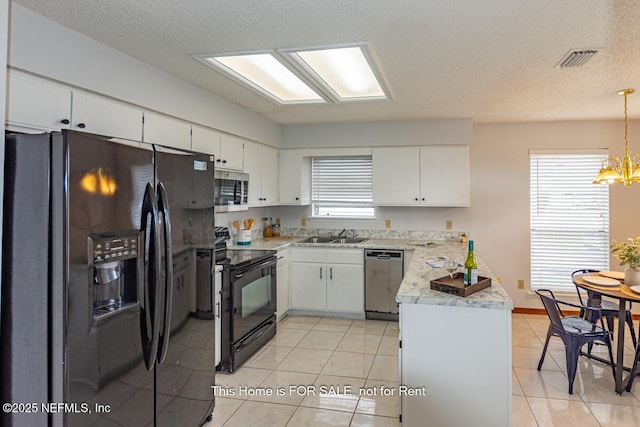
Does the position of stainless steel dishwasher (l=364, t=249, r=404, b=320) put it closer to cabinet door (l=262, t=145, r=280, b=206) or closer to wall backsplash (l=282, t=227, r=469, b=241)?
wall backsplash (l=282, t=227, r=469, b=241)

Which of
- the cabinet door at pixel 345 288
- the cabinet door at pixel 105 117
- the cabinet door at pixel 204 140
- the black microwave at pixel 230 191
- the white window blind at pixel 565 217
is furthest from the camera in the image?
the white window blind at pixel 565 217

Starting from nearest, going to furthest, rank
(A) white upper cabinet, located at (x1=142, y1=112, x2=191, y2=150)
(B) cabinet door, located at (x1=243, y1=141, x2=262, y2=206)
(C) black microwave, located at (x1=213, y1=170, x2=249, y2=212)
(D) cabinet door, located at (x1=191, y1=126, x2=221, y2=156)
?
(A) white upper cabinet, located at (x1=142, y1=112, x2=191, y2=150) < (D) cabinet door, located at (x1=191, y1=126, x2=221, y2=156) < (C) black microwave, located at (x1=213, y1=170, x2=249, y2=212) < (B) cabinet door, located at (x1=243, y1=141, x2=262, y2=206)

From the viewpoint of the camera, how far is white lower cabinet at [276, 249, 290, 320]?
4.48 m

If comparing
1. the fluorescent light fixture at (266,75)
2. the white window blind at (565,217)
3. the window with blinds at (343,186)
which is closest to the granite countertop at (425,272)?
the window with blinds at (343,186)

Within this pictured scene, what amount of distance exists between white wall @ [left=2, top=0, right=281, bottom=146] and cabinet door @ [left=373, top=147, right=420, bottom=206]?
2065mm

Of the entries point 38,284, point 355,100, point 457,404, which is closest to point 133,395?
point 38,284

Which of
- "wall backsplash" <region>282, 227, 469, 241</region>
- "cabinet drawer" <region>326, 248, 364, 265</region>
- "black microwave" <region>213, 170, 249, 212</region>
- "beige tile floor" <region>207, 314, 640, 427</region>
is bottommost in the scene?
"beige tile floor" <region>207, 314, 640, 427</region>

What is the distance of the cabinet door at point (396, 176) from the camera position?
4898 mm

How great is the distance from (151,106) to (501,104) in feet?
10.5

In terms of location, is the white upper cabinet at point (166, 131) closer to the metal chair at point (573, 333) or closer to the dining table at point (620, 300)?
the metal chair at point (573, 333)

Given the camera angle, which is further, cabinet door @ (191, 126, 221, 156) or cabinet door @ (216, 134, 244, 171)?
cabinet door @ (216, 134, 244, 171)

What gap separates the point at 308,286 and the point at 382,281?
2.89ft

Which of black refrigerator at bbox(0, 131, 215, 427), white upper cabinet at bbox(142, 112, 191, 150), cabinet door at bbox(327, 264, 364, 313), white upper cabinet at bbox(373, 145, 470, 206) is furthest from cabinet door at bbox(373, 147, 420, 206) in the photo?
black refrigerator at bbox(0, 131, 215, 427)

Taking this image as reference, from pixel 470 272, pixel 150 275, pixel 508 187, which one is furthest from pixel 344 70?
pixel 508 187
